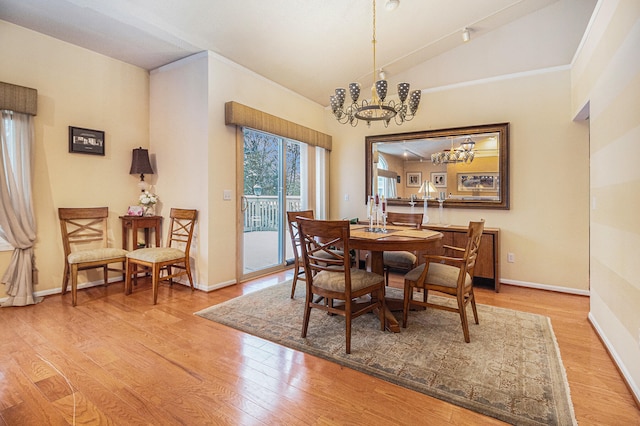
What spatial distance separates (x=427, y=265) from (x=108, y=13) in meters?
3.55

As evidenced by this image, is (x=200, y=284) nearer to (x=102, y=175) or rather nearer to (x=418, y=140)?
(x=102, y=175)

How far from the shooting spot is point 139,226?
376 cm

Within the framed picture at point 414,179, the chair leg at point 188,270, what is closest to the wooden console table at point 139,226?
the chair leg at point 188,270

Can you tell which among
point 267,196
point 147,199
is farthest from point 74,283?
point 267,196

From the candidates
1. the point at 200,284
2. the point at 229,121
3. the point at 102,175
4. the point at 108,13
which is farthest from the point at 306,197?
the point at 108,13

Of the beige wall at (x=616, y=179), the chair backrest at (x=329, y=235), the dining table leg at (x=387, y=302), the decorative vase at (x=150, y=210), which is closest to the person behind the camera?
the beige wall at (x=616, y=179)

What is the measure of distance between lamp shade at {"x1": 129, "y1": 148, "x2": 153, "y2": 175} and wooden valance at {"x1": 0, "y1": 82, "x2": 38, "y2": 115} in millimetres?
1002

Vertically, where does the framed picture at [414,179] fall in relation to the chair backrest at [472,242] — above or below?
Answer: above

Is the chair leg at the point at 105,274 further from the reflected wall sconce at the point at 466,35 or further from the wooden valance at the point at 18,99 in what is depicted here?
the reflected wall sconce at the point at 466,35

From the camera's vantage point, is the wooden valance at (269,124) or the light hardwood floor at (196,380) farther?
the wooden valance at (269,124)

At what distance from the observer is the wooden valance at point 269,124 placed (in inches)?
144

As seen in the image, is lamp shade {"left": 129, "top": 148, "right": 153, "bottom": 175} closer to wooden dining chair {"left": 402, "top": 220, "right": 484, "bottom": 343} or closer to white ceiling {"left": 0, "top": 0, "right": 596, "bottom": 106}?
white ceiling {"left": 0, "top": 0, "right": 596, "bottom": 106}

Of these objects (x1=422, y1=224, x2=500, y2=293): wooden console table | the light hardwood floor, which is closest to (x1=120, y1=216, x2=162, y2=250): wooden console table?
the light hardwood floor

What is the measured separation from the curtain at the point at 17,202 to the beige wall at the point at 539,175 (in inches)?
192
